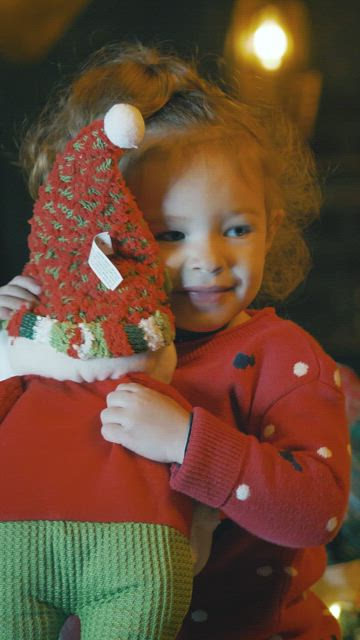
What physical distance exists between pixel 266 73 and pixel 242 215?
0.35m

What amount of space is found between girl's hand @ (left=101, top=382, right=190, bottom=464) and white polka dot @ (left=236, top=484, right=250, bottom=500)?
0.06 metres

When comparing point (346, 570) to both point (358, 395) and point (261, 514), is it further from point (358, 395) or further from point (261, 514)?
point (261, 514)

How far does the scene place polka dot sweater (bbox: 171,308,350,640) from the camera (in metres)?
0.69

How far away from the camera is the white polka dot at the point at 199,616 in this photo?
879mm

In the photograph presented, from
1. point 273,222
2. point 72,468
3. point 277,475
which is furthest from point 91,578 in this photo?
point 273,222

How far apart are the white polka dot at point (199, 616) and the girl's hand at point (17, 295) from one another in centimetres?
43

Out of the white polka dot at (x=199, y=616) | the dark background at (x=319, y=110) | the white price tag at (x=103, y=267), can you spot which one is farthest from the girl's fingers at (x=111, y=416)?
the dark background at (x=319, y=110)

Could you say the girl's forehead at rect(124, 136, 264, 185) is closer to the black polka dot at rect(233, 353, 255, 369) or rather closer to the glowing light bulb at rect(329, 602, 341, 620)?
the black polka dot at rect(233, 353, 255, 369)

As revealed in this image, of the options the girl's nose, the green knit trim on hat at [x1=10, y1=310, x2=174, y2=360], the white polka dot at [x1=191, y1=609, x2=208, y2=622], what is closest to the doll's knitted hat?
the green knit trim on hat at [x1=10, y1=310, x2=174, y2=360]

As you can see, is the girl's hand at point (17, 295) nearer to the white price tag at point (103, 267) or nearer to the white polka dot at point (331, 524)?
the white price tag at point (103, 267)

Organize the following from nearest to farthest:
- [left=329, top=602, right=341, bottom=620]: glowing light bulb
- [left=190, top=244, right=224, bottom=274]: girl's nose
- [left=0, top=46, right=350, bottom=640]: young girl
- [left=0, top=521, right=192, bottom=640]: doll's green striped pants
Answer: [left=0, top=521, right=192, bottom=640]: doll's green striped pants, [left=0, top=46, right=350, bottom=640]: young girl, [left=190, top=244, right=224, bottom=274]: girl's nose, [left=329, top=602, right=341, bottom=620]: glowing light bulb

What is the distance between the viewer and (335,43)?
111 centimetres

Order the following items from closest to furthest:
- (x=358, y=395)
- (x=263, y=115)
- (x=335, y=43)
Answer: (x=263, y=115) → (x=335, y=43) → (x=358, y=395)

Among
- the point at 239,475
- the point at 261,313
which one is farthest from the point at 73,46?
the point at 239,475
